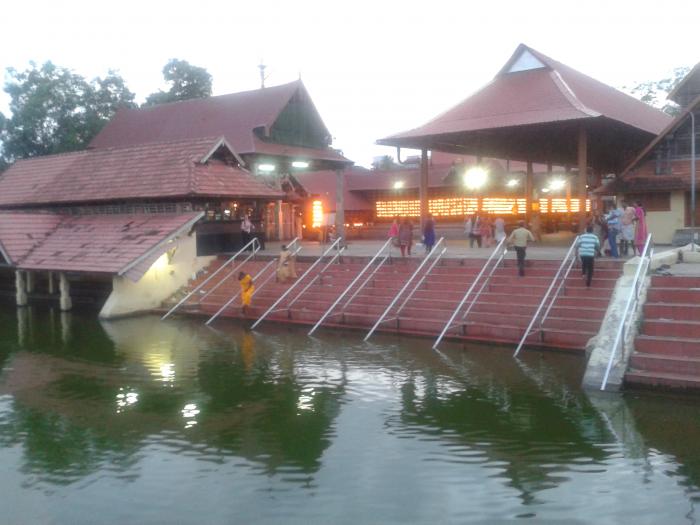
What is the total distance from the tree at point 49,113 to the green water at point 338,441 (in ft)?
89.2

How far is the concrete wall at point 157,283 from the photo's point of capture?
66.0 ft

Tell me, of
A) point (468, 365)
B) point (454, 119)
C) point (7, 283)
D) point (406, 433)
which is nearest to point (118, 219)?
point (7, 283)

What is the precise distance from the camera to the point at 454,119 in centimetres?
2186

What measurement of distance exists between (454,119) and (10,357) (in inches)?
557

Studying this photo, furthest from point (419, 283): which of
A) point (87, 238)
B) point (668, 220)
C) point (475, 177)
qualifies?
point (475, 177)

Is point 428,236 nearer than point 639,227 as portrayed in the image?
No

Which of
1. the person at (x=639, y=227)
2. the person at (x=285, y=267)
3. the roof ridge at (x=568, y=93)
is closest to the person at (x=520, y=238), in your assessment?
the person at (x=639, y=227)

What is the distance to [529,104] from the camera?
2067 centimetres

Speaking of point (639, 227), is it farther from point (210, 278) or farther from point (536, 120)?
point (210, 278)

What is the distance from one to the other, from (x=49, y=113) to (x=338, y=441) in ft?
116

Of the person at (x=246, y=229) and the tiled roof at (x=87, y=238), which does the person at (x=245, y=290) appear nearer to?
the tiled roof at (x=87, y=238)

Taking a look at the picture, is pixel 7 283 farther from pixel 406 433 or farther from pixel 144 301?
pixel 406 433

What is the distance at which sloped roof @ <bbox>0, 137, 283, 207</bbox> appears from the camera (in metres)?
22.9

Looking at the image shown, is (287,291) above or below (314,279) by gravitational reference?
below
